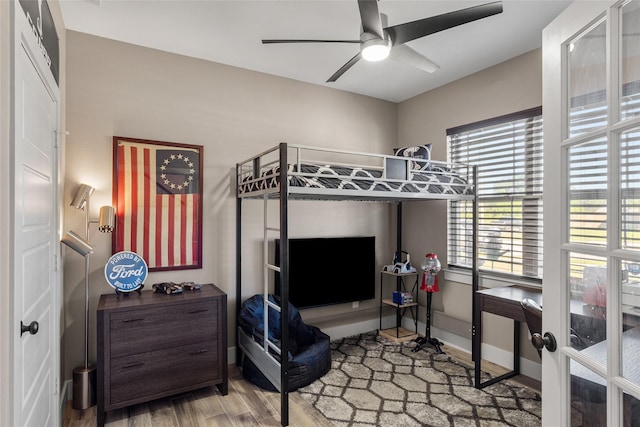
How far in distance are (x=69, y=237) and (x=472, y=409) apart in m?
3.04

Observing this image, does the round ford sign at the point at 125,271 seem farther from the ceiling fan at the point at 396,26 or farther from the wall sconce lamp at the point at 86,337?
the ceiling fan at the point at 396,26

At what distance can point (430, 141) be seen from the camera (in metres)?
3.97

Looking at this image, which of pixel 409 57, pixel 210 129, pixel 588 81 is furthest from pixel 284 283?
pixel 588 81

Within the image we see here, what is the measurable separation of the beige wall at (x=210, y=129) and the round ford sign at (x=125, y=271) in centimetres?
26

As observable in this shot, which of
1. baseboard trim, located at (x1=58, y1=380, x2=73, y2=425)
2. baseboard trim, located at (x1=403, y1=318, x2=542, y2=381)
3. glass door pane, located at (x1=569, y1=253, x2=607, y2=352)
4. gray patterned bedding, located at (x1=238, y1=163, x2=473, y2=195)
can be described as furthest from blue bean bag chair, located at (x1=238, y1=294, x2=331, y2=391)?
glass door pane, located at (x1=569, y1=253, x2=607, y2=352)

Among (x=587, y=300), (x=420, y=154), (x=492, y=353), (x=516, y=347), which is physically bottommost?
(x=492, y=353)

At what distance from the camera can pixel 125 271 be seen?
264 cm

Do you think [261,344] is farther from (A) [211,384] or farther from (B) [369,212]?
(B) [369,212]

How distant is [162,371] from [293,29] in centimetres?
267

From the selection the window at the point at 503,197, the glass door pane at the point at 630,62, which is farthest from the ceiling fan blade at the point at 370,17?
the window at the point at 503,197

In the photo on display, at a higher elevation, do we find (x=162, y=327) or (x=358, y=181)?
(x=358, y=181)

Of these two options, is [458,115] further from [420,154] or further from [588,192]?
[588,192]

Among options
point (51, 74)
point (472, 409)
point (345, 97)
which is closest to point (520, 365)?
point (472, 409)

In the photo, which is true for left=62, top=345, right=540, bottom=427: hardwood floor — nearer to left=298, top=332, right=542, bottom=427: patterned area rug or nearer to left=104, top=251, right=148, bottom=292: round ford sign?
left=298, top=332, right=542, bottom=427: patterned area rug
